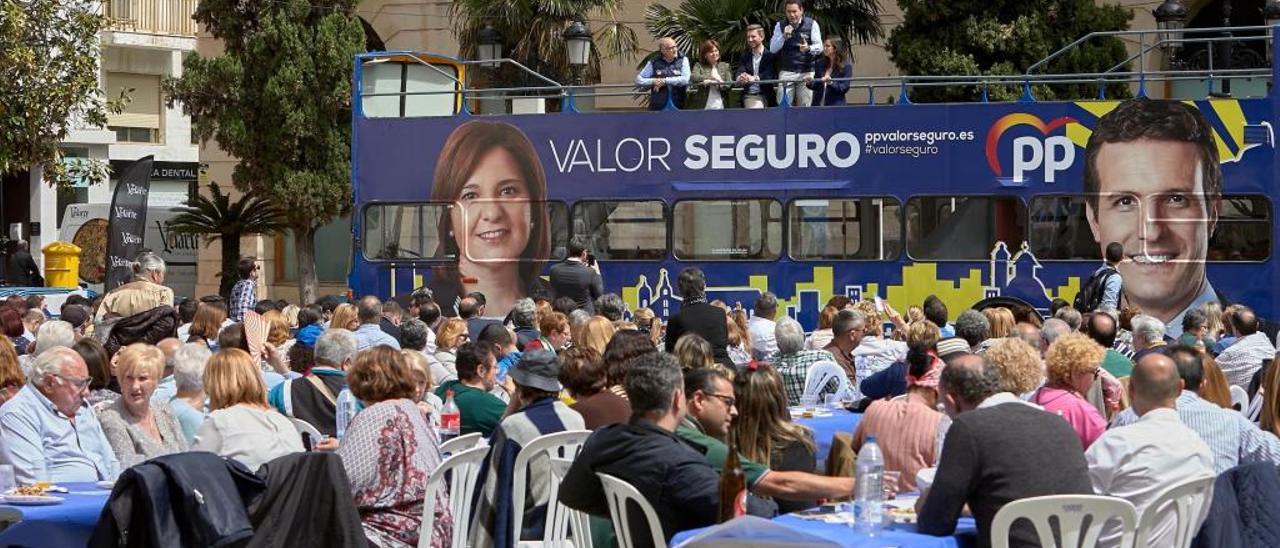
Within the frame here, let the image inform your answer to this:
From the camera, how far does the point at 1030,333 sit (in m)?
11.6

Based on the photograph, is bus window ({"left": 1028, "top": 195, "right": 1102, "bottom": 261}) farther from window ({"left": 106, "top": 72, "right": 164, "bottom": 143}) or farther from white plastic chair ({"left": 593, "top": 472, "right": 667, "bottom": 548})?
window ({"left": 106, "top": 72, "right": 164, "bottom": 143})

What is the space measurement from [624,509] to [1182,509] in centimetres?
206

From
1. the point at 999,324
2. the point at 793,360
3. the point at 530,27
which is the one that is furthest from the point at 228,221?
the point at 793,360

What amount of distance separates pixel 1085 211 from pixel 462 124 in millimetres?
7077

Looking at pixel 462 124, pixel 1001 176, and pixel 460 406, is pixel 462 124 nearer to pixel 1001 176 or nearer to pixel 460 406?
pixel 1001 176

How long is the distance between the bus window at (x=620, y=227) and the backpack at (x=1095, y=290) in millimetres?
5036

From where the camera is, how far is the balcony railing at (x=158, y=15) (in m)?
42.5

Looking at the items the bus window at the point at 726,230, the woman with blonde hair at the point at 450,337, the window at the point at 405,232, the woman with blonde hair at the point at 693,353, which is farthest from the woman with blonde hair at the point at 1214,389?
the window at the point at 405,232

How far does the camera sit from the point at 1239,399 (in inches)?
405

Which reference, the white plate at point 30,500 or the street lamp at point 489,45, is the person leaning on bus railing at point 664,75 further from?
the white plate at point 30,500

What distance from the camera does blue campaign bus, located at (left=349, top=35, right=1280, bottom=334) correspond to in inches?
717

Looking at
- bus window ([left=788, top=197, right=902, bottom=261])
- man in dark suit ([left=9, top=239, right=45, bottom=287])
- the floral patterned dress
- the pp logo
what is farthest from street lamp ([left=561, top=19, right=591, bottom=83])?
the floral patterned dress

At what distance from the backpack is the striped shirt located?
9555mm

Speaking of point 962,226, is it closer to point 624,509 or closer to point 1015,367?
point 1015,367
